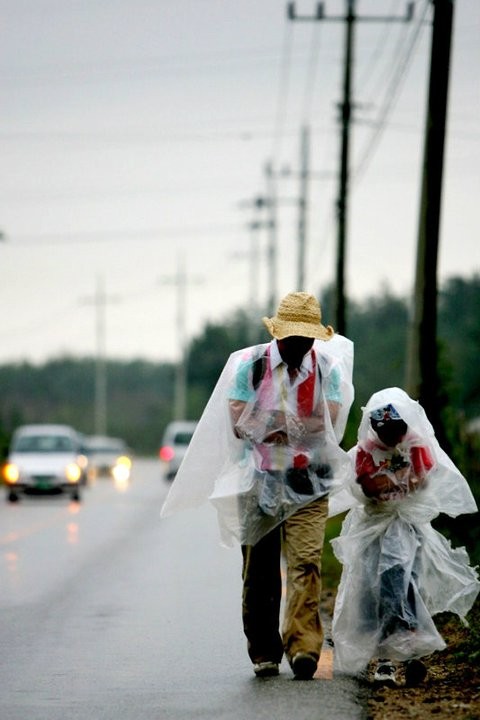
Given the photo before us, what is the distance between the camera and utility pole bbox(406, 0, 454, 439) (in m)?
16.4

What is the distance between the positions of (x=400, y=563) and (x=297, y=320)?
59.0 inches

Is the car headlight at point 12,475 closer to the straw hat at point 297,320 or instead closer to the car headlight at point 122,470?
the car headlight at point 122,470

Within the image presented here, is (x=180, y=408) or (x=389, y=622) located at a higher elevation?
(x=389, y=622)

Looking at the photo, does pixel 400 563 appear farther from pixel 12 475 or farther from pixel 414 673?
pixel 12 475

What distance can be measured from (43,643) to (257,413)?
273 centimetres

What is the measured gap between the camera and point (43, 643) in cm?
1136

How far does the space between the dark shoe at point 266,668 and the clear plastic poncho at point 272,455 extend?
70 cm

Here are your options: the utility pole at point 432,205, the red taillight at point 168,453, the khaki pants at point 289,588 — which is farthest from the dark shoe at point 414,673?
the red taillight at point 168,453

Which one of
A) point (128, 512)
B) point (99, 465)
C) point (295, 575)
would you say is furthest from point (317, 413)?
point (99, 465)

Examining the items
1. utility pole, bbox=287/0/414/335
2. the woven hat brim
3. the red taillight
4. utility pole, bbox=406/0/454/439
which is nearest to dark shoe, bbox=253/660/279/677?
the woven hat brim

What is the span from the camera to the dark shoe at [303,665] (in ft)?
30.1

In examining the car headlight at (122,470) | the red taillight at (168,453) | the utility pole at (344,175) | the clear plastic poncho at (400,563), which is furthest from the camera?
the car headlight at (122,470)

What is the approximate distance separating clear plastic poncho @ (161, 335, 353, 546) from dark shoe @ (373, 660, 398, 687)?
993 mm

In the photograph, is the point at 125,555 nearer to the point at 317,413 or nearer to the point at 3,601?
the point at 3,601
